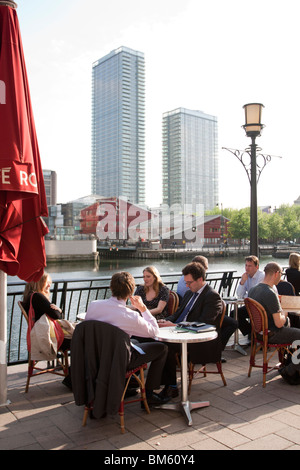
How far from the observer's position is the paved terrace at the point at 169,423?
3.31m

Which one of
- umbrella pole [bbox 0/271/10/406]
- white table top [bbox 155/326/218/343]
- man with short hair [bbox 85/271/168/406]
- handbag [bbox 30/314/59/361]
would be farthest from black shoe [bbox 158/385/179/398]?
umbrella pole [bbox 0/271/10/406]

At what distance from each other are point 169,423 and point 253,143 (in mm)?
5979

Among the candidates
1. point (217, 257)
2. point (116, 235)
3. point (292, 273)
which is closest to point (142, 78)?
point (116, 235)

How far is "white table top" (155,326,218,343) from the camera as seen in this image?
12.4 ft

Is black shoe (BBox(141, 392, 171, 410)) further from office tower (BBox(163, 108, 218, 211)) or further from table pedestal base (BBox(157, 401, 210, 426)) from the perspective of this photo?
office tower (BBox(163, 108, 218, 211))

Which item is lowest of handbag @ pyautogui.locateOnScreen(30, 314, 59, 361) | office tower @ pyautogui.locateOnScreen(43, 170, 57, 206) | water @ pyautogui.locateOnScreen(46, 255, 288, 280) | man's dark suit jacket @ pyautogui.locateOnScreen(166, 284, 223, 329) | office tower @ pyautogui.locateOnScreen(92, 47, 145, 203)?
water @ pyautogui.locateOnScreen(46, 255, 288, 280)

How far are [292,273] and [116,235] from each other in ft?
243

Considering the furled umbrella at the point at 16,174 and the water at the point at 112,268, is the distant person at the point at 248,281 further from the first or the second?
the water at the point at 112,268

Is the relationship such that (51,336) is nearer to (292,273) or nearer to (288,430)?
(288,430)

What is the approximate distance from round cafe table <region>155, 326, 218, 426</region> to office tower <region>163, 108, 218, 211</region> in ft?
453

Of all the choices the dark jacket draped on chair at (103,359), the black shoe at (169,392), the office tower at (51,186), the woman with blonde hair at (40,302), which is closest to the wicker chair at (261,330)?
the black shoe at (169,392)

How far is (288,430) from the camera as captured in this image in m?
3.53

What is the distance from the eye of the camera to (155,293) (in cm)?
536

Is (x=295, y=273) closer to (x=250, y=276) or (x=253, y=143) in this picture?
(x=250, y=276)
